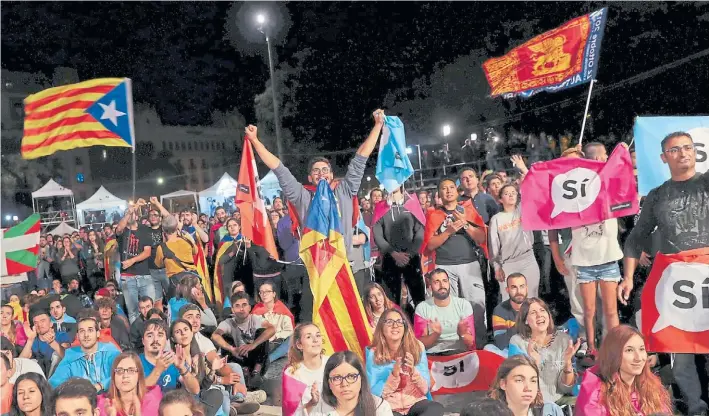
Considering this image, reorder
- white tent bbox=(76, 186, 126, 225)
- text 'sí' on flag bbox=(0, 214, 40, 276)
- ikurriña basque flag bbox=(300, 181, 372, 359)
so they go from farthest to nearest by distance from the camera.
→ white tent bbox=(76, 186, 126, 225), text 'sí' on flag bbox=(0, 214, 40, 276), ikurriña basque flag bbox=(300, 181, 372, 359)

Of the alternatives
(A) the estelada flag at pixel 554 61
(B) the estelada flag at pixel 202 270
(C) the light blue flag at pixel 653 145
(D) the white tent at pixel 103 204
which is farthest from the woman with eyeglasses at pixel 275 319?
(D) the white tent at pixel 103 204

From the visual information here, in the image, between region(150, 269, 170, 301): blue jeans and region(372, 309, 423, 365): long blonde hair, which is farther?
region(150, 269, 170, 301): blue jeans

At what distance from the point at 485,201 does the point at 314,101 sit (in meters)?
24.5

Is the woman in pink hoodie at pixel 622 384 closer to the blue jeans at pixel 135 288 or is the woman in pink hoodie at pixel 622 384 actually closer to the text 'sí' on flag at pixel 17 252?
the blue jeans at pixel 135 288

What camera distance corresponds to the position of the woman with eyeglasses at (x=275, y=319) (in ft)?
20.2

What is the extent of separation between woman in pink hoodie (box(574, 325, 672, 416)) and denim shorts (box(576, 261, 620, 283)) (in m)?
1.86

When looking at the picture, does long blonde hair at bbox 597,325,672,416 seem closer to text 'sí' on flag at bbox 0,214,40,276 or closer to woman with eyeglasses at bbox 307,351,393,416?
woman with eyeglasses at bbox 307,351,393,416

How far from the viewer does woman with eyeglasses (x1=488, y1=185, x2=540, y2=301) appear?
608 cm

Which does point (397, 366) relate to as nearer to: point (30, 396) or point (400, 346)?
point (400, 346)

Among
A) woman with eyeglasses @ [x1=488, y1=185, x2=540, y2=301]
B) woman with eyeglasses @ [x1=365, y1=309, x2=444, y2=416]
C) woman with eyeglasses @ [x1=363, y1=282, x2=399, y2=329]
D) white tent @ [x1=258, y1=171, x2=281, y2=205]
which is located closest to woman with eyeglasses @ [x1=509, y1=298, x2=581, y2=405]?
woman with eyeglasses @ [x1=365, y1=309, x2=444, y2=416]

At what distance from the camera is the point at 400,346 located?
174 inches

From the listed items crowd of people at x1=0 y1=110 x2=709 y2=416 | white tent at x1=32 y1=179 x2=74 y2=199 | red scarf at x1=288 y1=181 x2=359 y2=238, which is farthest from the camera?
white tent at x1=32 y1=179 x2=74 y2=199

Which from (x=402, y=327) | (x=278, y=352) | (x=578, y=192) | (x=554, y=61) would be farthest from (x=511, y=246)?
(x=554, y=61)

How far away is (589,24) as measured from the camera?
26.9 feet
